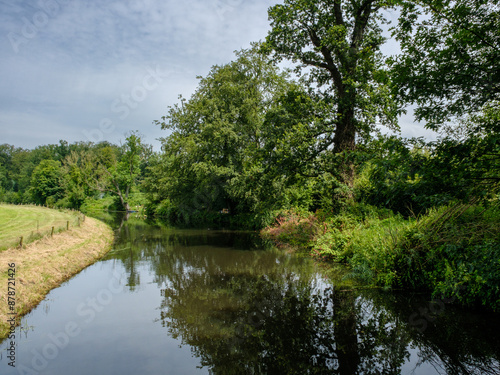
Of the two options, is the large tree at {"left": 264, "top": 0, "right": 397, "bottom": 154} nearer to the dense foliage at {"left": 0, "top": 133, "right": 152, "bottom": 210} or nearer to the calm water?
the calm water

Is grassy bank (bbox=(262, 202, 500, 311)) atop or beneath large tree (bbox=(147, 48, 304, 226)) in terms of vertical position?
beneath

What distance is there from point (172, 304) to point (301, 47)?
12462mm

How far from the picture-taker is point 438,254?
731 cm

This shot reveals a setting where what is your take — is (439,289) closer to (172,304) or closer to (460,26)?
(460,26)

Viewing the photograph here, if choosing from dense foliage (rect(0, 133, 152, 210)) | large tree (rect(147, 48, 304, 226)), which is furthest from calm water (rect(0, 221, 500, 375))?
dense foliage (rect(0, 133, 152, 210))

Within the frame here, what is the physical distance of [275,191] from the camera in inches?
628

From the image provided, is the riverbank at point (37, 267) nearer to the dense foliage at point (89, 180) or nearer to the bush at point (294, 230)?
the bush at point (294, 230)

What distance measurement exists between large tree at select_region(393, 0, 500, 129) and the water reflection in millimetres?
3856

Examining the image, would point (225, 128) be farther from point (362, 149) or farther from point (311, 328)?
point (311, 328)

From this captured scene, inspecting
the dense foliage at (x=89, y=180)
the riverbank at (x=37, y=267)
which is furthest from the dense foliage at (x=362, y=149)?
the dense foliage at (x=89, y=180)

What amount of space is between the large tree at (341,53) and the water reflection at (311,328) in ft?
23.2

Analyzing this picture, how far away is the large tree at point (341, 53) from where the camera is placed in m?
12.8

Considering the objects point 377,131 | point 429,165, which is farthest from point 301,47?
point 429,165

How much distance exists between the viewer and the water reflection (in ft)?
16.2
